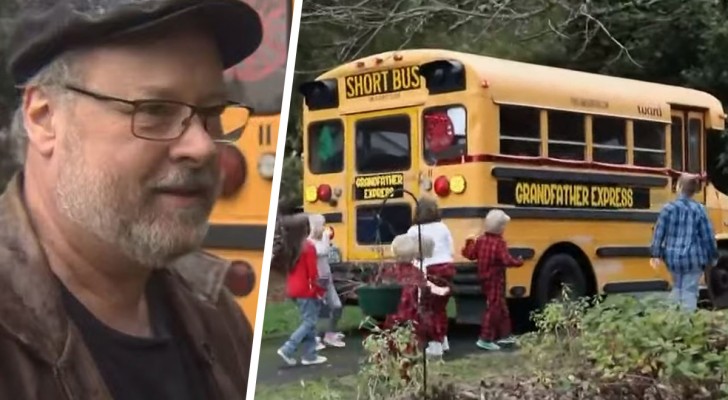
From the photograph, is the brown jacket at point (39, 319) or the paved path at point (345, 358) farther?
the paved path at point (345, 358)

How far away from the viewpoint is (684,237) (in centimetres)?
308

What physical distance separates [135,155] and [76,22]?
37cm

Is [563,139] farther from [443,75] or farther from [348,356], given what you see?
[348,356]

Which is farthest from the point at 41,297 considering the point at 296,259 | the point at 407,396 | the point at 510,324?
the point at 510,324

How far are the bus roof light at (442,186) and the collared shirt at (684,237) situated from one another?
68 cm

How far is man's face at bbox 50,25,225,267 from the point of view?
253cm

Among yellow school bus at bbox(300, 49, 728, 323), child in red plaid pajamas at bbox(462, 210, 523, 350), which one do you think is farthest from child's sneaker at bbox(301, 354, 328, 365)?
child in red plaid pajamas at bbox(462, 210, 523, 350)

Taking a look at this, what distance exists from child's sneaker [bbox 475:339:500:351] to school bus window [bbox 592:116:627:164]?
67 cm

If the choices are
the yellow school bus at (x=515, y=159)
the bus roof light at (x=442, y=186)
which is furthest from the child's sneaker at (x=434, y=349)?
the bus roof light at (x=442, y=186)

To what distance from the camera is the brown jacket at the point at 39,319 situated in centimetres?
246

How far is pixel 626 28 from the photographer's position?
10.1 ft

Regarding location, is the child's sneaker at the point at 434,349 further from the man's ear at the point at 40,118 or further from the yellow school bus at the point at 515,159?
the man's ear at the point at 40,118

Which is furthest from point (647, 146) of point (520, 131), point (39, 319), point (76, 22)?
point (39, 319)

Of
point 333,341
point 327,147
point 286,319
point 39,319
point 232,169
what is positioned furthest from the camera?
point 327,147
